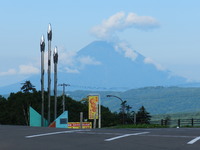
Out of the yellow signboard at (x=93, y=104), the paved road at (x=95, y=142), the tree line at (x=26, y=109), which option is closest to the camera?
the paved road at (x=95, y=142)

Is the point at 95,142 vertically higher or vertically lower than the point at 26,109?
lower

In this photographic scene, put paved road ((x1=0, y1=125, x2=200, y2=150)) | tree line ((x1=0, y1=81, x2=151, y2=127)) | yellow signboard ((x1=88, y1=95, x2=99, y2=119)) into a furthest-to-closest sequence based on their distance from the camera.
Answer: tree line ((x1=0, y1=81, x2=151, y2=127)) < yellow signboard ((x1=88, y1=95, x2=99, y2=119)) < paved road ((x1=0, y1=125, x2=200, y2=150))

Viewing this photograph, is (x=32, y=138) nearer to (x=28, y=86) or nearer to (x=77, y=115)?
(x=77, y=115)

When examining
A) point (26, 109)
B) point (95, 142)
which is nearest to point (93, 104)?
point (26, 109)

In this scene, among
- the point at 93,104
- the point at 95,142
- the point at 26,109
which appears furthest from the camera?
the point at 26,109

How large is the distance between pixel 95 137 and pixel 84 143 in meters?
1.81

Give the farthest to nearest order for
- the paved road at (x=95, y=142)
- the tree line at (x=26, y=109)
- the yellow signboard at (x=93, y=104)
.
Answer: the tree line at (x=26, y=109)
the yellow signboard at (x=93, y=104)
the paved road at (x=95, y=142)

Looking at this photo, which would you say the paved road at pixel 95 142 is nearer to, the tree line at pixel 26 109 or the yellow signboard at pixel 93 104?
the yellow signboard at pixel 93 104

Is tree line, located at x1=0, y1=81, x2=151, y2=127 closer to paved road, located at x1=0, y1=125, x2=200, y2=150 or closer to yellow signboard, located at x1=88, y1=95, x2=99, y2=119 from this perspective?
yellow signboard, located at x1=88, y1=95, x2=99, y2=119

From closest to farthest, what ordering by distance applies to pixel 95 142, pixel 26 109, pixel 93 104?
pixel 95 142 → pixel 93 104 → pixel 26 109

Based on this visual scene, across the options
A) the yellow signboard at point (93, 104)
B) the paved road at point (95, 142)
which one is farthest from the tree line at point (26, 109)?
the paved road at point (95, 142)

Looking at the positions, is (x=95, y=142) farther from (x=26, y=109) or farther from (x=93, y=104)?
(x=26, y=109)

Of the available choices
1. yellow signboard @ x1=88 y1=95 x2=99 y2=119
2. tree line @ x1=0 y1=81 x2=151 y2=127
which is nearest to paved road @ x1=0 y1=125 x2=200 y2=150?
yellow signboard @ x1=88 y1=95 x2=99 y2=119

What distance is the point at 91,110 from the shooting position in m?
98.4
